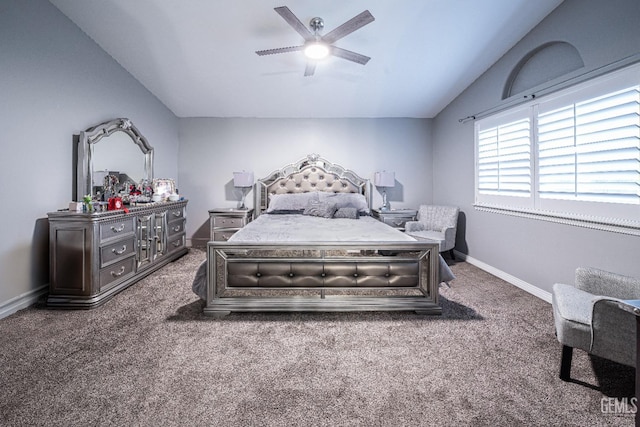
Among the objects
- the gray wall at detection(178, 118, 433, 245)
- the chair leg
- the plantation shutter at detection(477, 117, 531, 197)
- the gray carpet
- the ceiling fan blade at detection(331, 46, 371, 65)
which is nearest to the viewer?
the gray carpet

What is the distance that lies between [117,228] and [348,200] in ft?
10.4

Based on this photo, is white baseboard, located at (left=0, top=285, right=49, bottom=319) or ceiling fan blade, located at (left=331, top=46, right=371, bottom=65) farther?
ceiling fan blade, located at (left=331, top=46, right=371, bottom=65)

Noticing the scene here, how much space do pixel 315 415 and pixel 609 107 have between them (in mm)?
3083

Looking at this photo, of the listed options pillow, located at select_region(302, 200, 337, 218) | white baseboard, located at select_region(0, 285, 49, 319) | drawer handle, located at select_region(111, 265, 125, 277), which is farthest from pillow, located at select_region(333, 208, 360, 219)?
white baseboard, located at select_region(0, 285, 49, 319)

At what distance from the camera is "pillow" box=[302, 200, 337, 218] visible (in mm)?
4441

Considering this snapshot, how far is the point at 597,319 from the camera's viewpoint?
1521mm

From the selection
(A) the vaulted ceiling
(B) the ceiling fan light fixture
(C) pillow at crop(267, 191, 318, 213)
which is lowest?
(C) pillow at crop(267, 191, 318, 213)

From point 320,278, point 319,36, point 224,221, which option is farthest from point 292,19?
point 224,221

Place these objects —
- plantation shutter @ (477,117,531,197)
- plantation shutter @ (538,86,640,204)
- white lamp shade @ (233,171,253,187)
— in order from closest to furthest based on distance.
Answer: plantation shutter @ (538,86,640,204) < plantation shutter @ (477,117,531,197) < white lamp shade @ (233,171,253,187)

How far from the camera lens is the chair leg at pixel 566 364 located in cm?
166

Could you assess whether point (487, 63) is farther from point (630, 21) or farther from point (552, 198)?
point (552, 198)

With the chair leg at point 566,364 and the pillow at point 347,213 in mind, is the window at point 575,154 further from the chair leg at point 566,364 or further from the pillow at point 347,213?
the pillow at point 347,213

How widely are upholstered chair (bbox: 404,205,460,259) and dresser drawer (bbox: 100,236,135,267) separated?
358 centimetres

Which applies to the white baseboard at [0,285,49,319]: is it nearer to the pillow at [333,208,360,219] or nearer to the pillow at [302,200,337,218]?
the pillow at [302,200,337,218]
